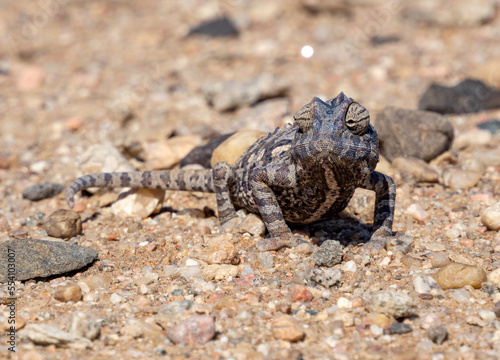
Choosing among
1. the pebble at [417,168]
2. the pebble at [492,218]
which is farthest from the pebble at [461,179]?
the pebble at [492,218]

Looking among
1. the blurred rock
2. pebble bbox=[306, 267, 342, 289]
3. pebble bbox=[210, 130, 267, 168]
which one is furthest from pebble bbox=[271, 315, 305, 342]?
the blurred rock

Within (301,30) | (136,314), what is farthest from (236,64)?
(136,314)

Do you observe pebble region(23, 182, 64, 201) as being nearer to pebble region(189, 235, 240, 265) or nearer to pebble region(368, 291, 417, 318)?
pebble region(189, 235, 240, 265)

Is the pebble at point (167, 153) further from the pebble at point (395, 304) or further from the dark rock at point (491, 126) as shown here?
the dark rock at point (491, 126)

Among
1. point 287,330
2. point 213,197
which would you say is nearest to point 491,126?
point 213,197

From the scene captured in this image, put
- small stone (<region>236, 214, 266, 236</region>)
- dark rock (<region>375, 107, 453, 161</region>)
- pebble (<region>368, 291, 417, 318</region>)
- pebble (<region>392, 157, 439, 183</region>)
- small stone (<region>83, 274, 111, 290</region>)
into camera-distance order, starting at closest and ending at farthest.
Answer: pebble (<region>368, 291, 417, 318</region>) → small stone (<region>83, 274, 111, 290</region>) → small stone (<region>236, 214, 266, 236</region>) → pebble (<region>392, 157, 439, 183</region>) → dark rock (<region>375, 107, 453, 161</region>)

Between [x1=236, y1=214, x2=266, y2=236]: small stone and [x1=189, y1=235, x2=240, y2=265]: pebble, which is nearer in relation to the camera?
[x1=189, y1=235, x2=240, y2=265]: pebble

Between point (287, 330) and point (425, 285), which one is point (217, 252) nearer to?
point (287, 330)
